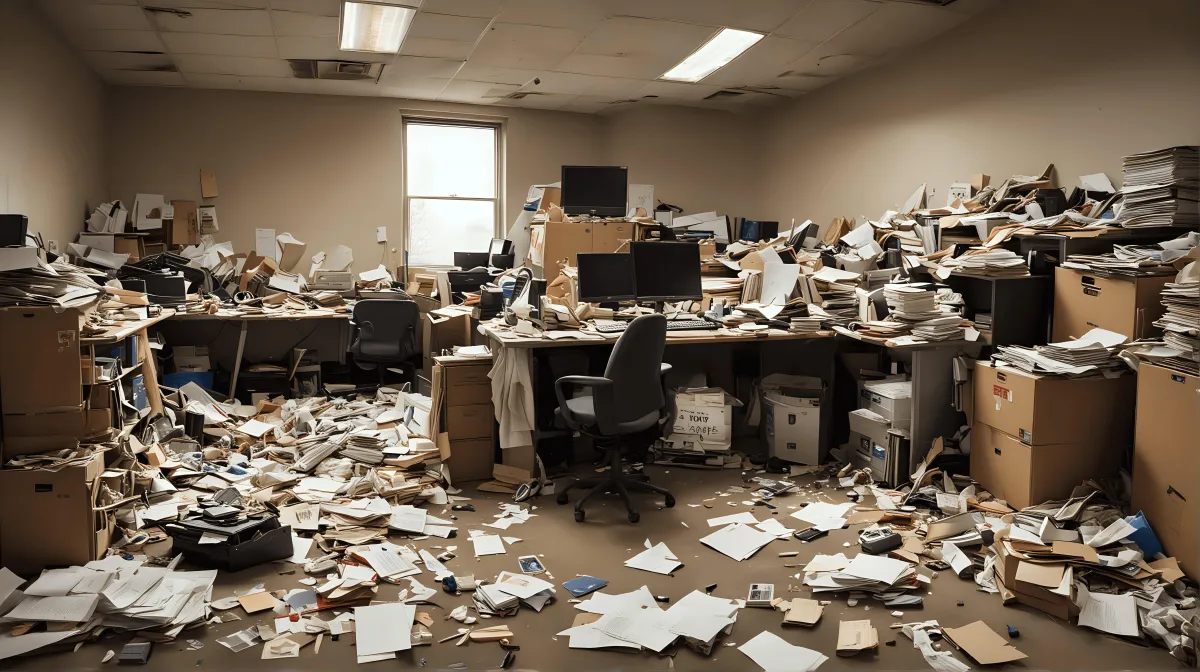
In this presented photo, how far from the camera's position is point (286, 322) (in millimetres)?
6977

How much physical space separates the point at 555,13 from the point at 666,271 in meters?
1.84

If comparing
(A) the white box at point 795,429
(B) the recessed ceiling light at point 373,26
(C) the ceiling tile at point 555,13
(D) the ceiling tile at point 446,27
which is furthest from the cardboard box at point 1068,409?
(B) the recessed ceiling light at point 373,26

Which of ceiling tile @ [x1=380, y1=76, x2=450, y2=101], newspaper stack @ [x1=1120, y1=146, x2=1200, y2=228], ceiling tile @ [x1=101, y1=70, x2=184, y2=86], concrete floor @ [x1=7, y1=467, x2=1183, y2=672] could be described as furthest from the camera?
ceiling tile @ [x1=380, y1=76, x2=450, y2=101]

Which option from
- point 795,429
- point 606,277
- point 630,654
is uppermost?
point 606,277

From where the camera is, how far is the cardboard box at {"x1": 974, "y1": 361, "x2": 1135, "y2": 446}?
351 centimetres

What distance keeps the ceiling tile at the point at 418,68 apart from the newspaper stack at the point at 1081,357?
480 cm

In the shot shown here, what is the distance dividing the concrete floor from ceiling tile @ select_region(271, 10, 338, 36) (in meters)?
3.51

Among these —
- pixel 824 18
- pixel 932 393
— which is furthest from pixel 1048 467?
pixel 824 18

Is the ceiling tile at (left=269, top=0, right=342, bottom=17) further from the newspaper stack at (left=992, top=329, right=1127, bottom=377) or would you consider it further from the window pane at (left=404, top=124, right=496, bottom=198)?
the newspaper stack at (left=992, top=329, right=1127, bottom=377)

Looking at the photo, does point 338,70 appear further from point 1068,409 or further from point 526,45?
point 1068,409

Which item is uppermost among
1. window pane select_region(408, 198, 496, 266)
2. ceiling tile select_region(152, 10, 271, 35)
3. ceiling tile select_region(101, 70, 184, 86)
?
ceiling tile select_region(152, 10, 271, 35)

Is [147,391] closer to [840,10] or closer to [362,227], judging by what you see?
[362,227]

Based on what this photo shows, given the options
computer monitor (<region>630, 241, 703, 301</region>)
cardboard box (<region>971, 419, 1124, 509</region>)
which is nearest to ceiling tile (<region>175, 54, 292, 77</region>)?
computer monitor (<region>630, 241, 703, 301</region>)

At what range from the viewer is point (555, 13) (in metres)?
5.12
